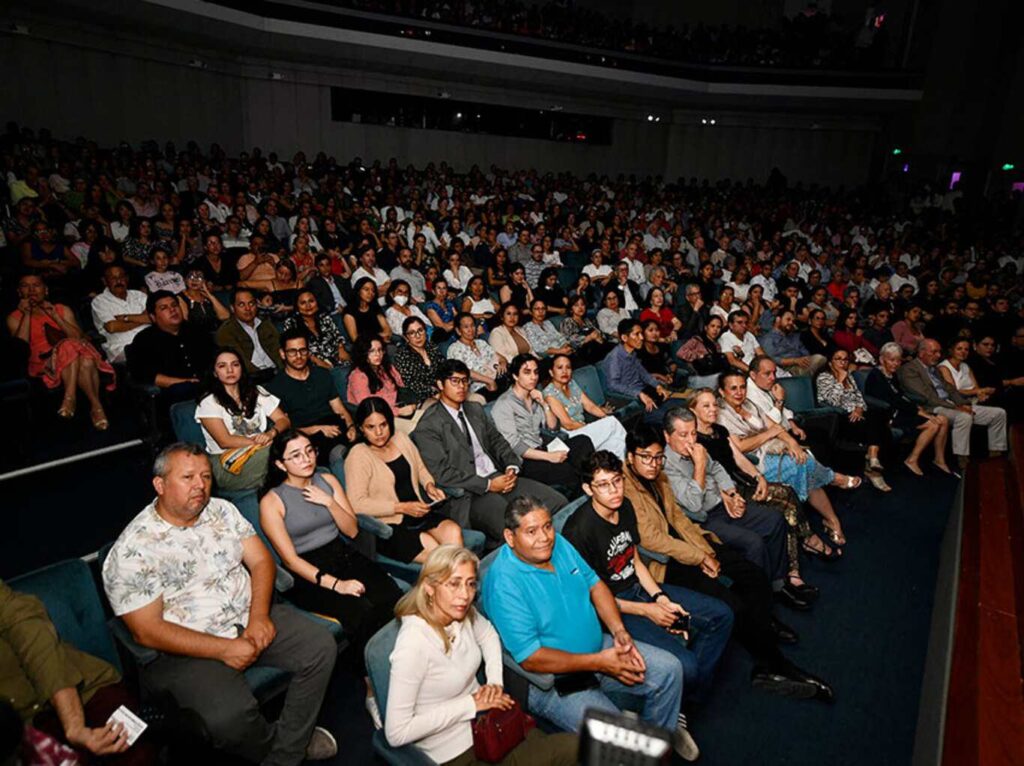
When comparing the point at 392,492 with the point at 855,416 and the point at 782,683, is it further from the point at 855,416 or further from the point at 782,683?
the point at 855,416

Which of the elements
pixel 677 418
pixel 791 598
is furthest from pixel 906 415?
pixel 677 418

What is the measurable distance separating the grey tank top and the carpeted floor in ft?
1.97

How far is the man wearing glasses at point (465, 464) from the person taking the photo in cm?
321

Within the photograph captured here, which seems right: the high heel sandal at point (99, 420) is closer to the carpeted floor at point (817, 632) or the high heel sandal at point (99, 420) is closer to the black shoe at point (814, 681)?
the carpeted floor at point (817, 632)

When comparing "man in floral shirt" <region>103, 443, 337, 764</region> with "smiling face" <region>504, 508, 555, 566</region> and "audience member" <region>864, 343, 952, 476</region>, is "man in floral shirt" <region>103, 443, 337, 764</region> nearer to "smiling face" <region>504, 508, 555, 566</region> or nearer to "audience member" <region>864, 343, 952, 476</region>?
"smiling face" <region>504, 508, 555, 566</region>

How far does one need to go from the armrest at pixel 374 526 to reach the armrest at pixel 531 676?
885 millimetres

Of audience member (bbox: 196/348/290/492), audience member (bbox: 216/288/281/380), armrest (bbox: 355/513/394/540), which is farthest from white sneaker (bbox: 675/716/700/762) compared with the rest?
audience member (bbox: 216/288/281/380)

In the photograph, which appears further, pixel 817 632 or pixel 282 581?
pixel 817 632

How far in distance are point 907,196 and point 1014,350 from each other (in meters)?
11.9

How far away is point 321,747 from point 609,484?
1440 millimetres

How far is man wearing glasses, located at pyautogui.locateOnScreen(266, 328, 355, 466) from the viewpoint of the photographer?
367 cm

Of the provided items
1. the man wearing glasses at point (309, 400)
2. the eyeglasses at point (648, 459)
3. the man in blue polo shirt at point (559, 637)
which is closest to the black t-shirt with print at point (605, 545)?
the man in blue polo shirt at point (559, 637)

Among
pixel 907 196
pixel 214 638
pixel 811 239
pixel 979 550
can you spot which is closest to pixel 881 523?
pixel 979 550

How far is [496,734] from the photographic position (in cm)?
172
